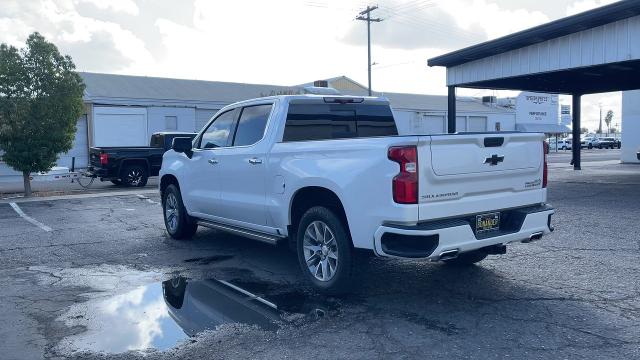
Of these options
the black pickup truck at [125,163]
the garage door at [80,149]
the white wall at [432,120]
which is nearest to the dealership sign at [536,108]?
the white wall at [432,120]

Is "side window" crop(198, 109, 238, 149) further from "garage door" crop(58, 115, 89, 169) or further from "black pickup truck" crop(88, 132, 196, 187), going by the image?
"garage door" crop(58, 115, 89, 169)

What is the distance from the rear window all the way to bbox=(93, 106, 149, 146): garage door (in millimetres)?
24752

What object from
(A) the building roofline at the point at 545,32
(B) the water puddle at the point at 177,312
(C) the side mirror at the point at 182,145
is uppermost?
(A) the building roofline at the point at 545,32

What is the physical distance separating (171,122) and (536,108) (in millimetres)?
37699

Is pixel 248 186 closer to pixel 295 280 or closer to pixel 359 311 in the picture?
pixel 295 280

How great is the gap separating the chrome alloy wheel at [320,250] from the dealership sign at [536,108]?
50571mm

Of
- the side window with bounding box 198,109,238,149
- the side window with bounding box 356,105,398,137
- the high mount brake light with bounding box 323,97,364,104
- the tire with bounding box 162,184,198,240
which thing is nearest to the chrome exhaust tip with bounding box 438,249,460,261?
the side window with bounding box 356,105,398,137

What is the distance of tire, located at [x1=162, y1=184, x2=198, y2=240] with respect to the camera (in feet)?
28.9

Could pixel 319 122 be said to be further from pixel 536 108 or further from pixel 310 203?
pixel 536 108

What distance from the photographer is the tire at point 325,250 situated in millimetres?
5559

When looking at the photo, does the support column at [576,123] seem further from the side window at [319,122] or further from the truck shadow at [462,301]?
the side window at [319,122]

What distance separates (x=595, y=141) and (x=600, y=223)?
6175 cm

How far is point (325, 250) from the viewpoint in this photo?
585 centimetres

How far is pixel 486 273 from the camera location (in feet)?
21.6
